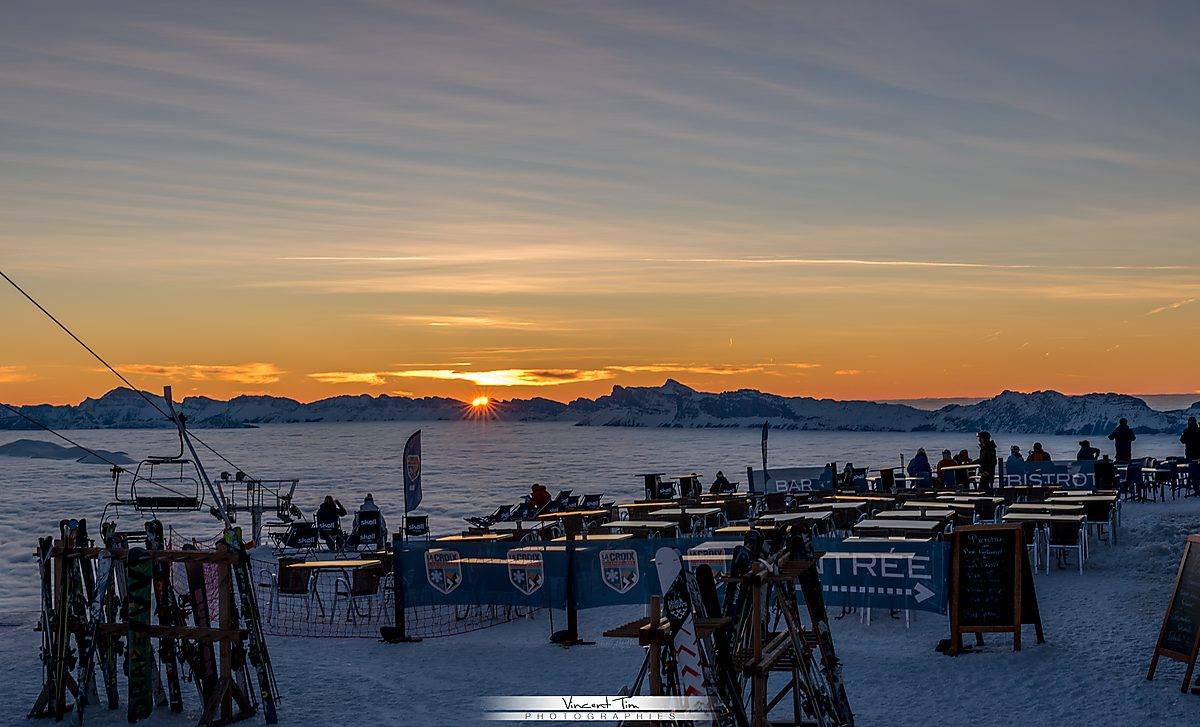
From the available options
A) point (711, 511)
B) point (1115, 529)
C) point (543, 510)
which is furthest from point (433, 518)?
point (1115, 529)

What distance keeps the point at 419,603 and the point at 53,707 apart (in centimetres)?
441

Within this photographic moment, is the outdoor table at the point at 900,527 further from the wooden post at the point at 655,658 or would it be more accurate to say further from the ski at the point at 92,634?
the ski at the point at 92,634

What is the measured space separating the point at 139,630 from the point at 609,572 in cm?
524

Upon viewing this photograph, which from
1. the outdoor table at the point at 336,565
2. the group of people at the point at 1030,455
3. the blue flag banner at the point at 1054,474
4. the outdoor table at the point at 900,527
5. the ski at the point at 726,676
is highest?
the group of people at the point at 1030,455

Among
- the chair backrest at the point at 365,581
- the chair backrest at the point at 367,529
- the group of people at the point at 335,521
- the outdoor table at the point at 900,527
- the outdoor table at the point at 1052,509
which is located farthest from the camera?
the group of people at the point at 335,521

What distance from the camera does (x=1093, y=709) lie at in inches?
349

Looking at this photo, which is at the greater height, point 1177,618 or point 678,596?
point 678,596

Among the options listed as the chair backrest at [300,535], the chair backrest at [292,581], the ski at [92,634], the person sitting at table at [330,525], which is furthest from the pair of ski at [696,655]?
the person sitting at table at [330,525]

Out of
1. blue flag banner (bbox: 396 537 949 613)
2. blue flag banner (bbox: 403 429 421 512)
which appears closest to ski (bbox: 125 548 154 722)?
blue flag banner (bbox: 396 537 949 613)

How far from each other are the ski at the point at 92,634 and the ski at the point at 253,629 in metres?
1.37

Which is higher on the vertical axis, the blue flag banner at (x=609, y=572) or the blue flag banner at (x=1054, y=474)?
the blue flag banner at (x=1054, y=474)

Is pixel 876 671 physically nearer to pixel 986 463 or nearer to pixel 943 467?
pixel 986 463

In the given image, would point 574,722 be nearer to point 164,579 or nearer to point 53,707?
point 164,579

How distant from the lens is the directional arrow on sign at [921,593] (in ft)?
39.9
